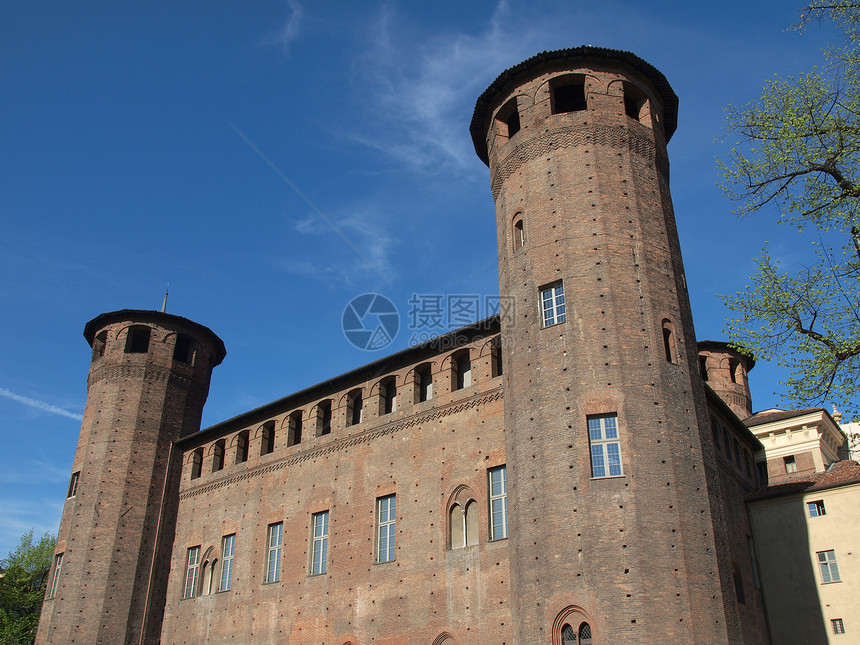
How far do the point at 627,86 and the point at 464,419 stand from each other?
31.7ft

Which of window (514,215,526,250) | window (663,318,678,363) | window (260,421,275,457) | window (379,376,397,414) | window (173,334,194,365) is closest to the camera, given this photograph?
window (663,318,678,363)

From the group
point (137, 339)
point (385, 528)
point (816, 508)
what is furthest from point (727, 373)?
point (137, 339)

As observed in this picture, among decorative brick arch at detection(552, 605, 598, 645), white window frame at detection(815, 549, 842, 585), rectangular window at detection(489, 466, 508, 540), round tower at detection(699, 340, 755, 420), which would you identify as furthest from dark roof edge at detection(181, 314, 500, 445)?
round tower at detection(699, 340, 755, 420)

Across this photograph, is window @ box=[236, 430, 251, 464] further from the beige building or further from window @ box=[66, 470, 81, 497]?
the beige building

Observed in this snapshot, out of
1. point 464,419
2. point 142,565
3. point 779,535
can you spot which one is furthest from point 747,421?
point 142,565

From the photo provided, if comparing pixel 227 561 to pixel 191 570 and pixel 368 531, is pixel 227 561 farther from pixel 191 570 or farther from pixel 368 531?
pixel 368 531

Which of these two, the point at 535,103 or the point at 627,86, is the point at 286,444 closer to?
the point at 535,103

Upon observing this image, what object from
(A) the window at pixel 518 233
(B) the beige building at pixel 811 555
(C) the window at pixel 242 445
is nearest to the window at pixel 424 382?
(A) the window at pixel 518 233

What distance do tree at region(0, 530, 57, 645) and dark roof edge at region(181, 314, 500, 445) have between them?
41.4 ft

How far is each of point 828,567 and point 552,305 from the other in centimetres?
1128

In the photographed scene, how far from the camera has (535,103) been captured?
1914 centimetres

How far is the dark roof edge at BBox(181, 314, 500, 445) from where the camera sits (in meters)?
19.9

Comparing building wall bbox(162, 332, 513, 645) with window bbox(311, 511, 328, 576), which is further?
window bbox(311, 511, 328, 576)

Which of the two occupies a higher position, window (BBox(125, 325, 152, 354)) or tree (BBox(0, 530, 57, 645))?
window (BBox(125, 325, 152, 354))
